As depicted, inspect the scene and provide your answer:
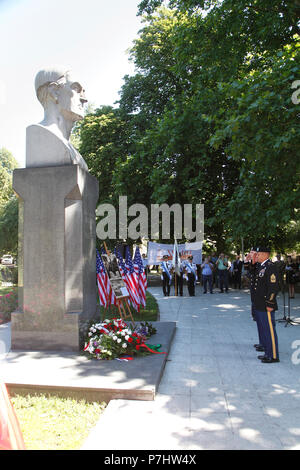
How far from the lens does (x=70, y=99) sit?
7.42 meters

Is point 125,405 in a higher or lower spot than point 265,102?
lower

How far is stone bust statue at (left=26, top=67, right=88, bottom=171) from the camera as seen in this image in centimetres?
718

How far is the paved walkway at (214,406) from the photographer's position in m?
3.67

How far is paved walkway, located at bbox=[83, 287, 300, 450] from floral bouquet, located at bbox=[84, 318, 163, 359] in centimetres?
70

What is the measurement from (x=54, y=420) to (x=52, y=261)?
10.4ft

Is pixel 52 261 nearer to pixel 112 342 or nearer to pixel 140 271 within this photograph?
pixel 112 342

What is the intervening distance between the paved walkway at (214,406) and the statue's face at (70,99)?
17.6ft

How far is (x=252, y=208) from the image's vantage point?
13.4 m

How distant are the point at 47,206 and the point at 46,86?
256cm

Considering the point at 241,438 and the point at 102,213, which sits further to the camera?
the point at 102,213

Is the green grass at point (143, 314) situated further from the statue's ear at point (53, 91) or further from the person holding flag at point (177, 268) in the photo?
the statue's ear at point (53, 91)

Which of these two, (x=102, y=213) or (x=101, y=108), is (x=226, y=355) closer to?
(x=102, y=213)

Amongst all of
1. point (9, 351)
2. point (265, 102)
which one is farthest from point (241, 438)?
point (265, 102)
